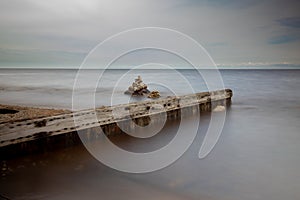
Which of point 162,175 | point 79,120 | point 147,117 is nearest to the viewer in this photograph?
point 162,175

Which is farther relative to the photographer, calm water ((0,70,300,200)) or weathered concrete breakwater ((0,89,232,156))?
weathered concrete breakwater ((0,89,232,156))

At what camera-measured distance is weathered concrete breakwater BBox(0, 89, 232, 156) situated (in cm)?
376

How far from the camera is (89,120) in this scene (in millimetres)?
4676

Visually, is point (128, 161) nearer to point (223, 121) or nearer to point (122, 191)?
point (122, 191)

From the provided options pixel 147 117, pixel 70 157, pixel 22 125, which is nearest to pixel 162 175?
pixel 70 157

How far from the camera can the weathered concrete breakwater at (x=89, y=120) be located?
3760 mm

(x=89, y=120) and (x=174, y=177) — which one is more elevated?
(x=89, y=120)

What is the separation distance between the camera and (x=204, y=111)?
8336mm

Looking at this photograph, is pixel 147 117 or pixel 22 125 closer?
pixel 22 125

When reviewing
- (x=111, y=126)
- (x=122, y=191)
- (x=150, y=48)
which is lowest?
(x=122, y=191)

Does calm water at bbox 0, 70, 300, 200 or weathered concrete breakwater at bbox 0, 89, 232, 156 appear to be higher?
weathered concrete breakwater at bbox 0, 89, 232, 156

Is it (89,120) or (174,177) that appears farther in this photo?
(89,120)

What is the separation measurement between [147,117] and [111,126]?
1.18 meters

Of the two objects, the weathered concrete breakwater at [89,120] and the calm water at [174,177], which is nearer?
the calm water at [174,177]
